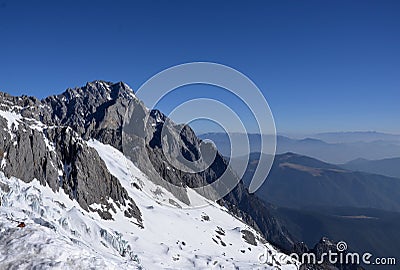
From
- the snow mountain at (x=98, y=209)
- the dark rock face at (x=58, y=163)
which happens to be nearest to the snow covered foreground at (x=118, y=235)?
the snow mountain at (x=98, y=209)

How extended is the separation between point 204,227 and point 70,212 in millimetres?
57670

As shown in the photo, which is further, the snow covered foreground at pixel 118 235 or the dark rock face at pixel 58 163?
the dark rock face at pixel 58 163

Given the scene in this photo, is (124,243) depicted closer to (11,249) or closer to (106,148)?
(11,249)

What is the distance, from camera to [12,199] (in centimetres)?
5756

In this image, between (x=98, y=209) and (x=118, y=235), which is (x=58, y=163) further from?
(x=118, y=235)

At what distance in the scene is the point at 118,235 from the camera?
211 ft

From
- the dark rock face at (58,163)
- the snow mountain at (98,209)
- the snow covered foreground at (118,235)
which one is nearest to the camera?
the snow covered foreground at (118,235)

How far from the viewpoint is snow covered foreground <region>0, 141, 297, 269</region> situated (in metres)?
21.6

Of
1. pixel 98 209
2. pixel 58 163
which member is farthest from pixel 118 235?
pixel 58 163

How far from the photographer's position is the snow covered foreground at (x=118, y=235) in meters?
21.6

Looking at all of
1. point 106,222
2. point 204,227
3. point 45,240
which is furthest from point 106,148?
point 45,240

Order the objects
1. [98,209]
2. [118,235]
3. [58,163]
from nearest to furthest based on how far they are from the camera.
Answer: [118,235] < [98,209] < [58,163]

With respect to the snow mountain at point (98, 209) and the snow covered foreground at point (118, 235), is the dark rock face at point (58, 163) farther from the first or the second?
the snow covered foreground at point (118, 235)

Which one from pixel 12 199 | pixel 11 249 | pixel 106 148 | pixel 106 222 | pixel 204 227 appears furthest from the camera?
pixel 106 148
